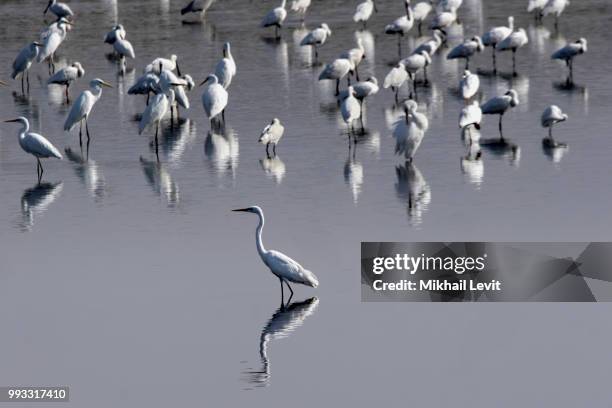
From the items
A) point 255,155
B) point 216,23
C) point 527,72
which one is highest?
point 216,23

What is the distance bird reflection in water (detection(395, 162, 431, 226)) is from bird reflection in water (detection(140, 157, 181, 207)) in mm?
3694

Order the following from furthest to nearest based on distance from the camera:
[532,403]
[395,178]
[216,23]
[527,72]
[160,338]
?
1. [216,23]
2. [527,72]
3. [395,178]
4. [160,338]
5. [532,403]

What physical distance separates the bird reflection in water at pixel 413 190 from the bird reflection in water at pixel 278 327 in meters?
4.13

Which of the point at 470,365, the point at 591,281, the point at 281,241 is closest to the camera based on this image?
the point at 470,365

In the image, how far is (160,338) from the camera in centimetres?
1769

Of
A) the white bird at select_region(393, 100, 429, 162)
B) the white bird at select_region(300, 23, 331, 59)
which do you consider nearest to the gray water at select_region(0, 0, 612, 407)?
the white bird at select_region(393, 100, 429, 162)

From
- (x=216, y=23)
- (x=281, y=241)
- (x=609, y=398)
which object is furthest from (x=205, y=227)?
(x=216, y=23)

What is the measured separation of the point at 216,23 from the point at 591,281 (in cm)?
3275

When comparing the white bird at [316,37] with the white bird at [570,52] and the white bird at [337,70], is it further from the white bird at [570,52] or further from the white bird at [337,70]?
the white bird at [570,52]

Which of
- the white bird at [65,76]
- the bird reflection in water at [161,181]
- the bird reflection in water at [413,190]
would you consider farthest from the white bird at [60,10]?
the bird reflection in water at [413,190]

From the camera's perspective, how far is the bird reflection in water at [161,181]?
25.1 metres

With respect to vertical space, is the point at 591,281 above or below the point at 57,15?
below

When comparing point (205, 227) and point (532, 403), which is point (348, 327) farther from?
point (205, 227)

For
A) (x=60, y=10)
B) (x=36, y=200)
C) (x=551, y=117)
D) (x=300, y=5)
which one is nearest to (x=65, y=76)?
(x=36, y=200)
